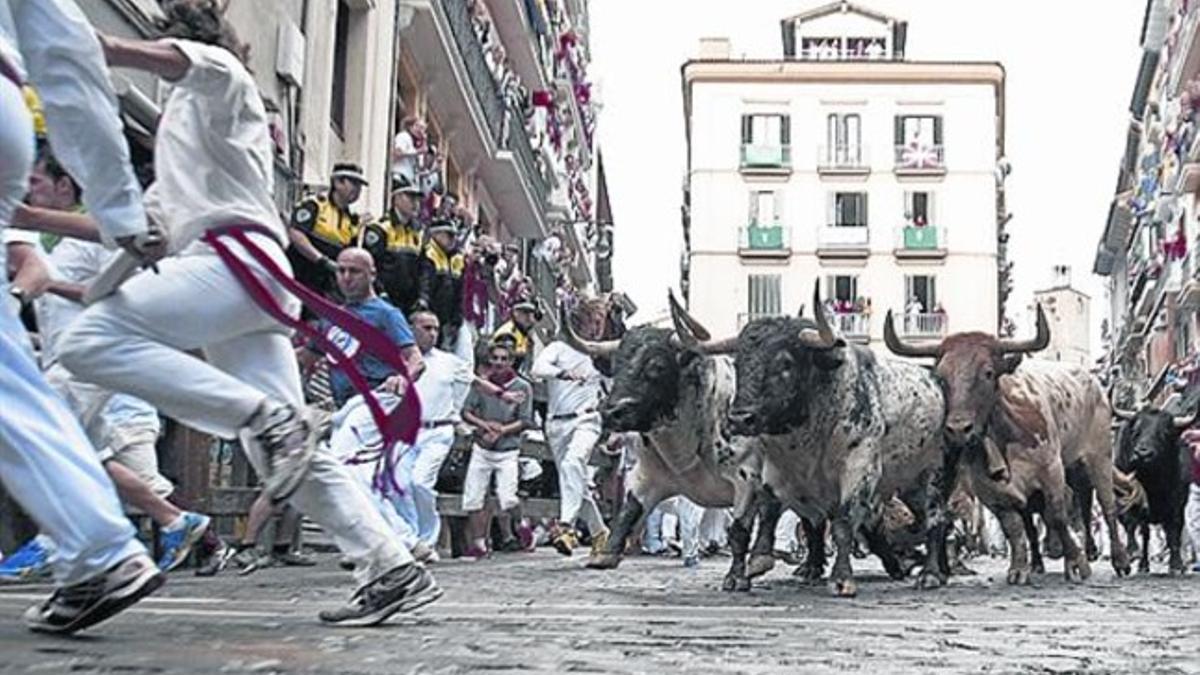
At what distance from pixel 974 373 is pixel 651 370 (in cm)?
211

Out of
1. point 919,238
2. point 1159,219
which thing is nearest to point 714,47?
point 919,238

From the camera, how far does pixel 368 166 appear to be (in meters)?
22.8

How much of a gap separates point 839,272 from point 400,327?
58817 mm

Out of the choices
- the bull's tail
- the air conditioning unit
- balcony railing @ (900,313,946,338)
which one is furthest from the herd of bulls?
balcony railing @ (900,313,946,338)

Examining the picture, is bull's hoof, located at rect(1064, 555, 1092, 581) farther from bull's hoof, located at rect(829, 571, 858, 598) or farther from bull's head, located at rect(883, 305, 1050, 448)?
bull's hoof, located at rect(829, 571, 858, 598)

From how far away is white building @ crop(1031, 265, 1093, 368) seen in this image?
119125 mm

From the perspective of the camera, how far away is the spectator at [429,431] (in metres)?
12.1

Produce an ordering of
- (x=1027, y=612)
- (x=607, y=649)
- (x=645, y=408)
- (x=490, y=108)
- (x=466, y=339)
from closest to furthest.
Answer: (x=607, y=649)
(x=1027, y=612)
(x=645, y=408)
(x=466, y=339)
(x=490, y=108)

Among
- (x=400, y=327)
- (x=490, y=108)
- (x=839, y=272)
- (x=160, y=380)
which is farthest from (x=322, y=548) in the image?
(x=839, y=272)

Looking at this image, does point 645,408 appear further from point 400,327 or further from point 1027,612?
point 1027,612

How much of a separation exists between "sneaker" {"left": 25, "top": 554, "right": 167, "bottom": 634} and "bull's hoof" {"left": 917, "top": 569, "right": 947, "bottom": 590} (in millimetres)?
6368

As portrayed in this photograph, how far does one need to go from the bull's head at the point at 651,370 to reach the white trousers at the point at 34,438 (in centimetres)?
673

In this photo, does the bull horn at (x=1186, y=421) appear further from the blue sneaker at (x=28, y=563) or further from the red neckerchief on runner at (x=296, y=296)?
the red neckerchief on runner at (x=296, y=296)

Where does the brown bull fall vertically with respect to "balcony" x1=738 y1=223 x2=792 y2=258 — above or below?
below
